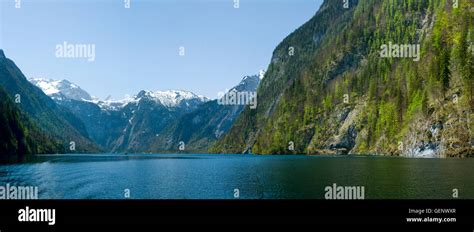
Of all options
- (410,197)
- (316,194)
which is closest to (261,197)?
(316,194)

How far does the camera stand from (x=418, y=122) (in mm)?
163625

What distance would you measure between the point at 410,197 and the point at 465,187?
38.2ft

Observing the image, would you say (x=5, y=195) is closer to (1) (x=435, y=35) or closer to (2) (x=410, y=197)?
(2) (x=410, y=197)

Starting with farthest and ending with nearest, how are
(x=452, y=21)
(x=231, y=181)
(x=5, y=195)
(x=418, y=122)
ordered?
(x=452, y=21) → (x=418, y=122) → (x=231, y=181) → (x=5, y=195)

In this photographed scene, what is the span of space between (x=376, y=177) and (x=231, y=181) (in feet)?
91.1

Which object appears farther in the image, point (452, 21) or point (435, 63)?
point (452, 21)
